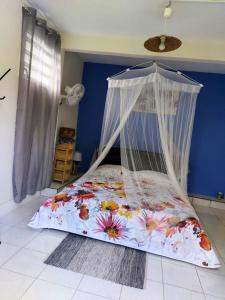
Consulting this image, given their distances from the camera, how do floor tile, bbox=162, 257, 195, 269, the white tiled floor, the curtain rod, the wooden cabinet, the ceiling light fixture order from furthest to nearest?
1. the wooden cabinet
2. the curtain rod
3. floor tile, bbox=162, 257, 195, 269
4. the ceiling light fixture
5. the white tiled floor

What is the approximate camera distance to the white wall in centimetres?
273

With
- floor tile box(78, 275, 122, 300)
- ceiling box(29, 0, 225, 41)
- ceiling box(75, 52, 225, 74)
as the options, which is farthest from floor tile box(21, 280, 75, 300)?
ceiling box(75, 52, 225, 74)

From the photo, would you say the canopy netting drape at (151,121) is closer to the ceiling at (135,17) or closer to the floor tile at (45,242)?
the ceiling at (135,17)

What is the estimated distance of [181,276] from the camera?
238 centimetres

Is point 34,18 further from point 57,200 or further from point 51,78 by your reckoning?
point 57,200

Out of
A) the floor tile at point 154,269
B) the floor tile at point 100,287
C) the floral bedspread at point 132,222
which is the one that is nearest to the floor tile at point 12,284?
the floor tile at point 100,287

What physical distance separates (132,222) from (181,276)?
27.8 inches

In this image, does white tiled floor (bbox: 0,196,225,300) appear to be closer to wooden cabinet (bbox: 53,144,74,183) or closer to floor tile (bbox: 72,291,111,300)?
floor tile (bbox: 72,291,111,300)

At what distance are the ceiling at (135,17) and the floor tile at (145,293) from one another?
107 inches

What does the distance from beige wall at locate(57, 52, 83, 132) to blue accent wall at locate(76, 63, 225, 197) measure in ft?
0.75

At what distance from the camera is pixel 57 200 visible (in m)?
2.96

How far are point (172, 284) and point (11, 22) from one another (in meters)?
3.20

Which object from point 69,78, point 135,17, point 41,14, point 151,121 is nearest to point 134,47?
point 135,17

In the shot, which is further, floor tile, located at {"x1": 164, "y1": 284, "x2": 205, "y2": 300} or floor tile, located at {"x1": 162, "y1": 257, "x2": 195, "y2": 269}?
floor tile, located at {"x1": 162, "y1": 257, "x2": 195, "y2": 269}
